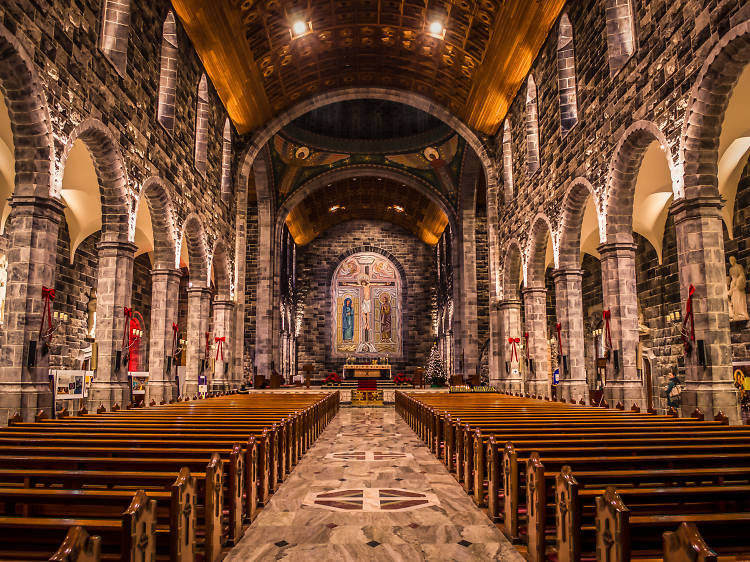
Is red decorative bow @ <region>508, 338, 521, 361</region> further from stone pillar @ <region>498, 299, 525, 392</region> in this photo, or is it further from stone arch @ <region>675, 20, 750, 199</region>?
stone arch @ <region>675, 20, 750, 199</region>

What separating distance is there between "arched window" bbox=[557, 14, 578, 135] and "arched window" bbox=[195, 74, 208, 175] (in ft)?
30.1

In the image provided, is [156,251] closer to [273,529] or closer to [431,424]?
[431,424]

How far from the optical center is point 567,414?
776cm

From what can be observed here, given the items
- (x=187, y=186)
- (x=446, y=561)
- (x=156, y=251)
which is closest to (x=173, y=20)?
(x=187, y=186)

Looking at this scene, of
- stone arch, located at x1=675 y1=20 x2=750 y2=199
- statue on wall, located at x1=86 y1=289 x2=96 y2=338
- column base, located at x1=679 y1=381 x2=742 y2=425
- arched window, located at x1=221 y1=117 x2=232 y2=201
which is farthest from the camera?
arched window, located at x1=221 y1=117 x2=232 y2=201

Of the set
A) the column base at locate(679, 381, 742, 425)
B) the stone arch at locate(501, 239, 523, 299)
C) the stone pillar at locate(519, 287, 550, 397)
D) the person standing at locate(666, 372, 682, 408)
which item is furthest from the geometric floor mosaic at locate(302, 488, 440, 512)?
the stone arch at locate(501, 239, 523, 299)

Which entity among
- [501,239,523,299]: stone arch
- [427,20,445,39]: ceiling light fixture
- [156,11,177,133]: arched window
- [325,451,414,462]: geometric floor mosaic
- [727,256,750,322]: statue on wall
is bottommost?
[325,451,414,462]: geometric floor mosaic

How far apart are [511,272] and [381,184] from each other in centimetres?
1173

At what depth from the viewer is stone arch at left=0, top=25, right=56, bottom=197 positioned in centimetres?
755

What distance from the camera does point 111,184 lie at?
1051 cm

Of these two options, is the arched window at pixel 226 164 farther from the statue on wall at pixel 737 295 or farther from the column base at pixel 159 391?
the statue on wall at pixel 737 295

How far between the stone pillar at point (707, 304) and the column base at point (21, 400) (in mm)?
8716

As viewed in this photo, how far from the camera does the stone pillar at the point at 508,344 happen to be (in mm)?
17797

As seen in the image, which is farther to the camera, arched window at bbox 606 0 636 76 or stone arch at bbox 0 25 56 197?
arched window at bbox 606 0 636 76
